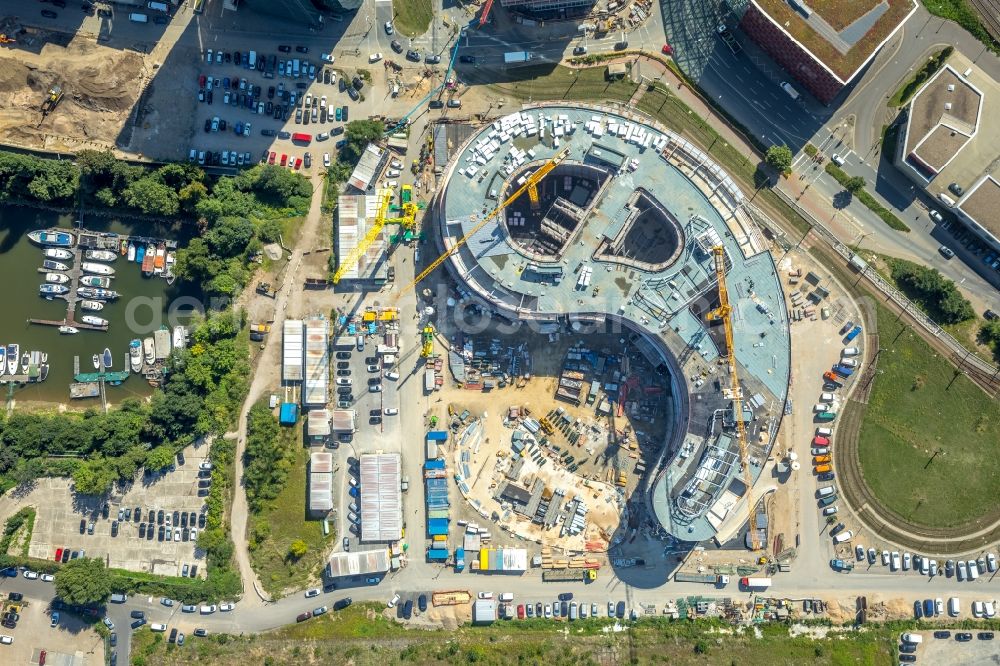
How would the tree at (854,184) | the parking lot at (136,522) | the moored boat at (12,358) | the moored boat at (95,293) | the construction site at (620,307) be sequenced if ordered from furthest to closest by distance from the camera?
the moored boat at (95,293) < the moored boat at (12,358) < the tree at (854,184) < the parking lot at (136,522) < the construction site at (620,307)

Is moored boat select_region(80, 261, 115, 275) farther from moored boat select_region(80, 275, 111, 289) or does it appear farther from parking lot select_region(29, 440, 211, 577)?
parking lot select_region(29, 440, 211, 577)

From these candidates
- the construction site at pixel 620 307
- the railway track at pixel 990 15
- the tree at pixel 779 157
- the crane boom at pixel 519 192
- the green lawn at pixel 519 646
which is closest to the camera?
the construction site at pixel 620 307

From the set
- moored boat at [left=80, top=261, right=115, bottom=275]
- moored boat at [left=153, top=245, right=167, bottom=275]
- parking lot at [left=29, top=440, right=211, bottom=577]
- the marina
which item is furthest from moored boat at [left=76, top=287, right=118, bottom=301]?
parking lot at [left=29, top=440, right=211, bottom=577]

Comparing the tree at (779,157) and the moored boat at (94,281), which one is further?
the moored boat at (94,281)

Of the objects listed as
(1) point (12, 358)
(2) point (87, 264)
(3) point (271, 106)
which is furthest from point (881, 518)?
(1) point (12, 358)

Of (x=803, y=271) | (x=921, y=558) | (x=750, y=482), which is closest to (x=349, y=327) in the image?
(x=750, y=482)

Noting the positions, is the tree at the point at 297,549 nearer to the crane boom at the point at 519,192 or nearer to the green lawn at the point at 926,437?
the crane boom at the point at 519,192

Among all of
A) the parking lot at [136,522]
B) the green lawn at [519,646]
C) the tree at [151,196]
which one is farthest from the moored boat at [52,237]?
the green lawn at [519,646]
